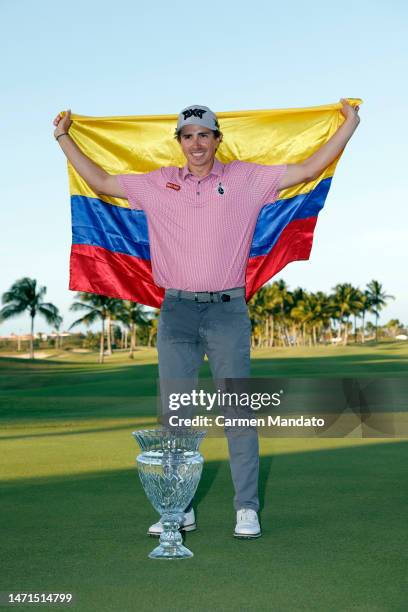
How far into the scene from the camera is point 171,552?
5004mm

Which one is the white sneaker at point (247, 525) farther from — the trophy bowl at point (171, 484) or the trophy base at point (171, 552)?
the trophy base at point (171, 552)

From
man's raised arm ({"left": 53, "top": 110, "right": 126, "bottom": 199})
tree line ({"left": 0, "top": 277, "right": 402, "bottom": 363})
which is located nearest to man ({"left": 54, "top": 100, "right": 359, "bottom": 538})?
man's raised arm ({"left": 53, "top": 110, "right": 126, "bottom": 199})

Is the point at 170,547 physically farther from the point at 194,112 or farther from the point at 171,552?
the point at 194,112

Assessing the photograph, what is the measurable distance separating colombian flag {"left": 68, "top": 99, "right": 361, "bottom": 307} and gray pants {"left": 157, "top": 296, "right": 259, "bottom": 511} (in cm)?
156

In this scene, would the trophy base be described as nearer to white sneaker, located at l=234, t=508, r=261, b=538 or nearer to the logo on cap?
white sneaker, located at l=234, t=508, r=261, b=538

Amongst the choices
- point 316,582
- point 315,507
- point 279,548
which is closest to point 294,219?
point 315,507

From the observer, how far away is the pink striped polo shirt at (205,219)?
18.5 feet

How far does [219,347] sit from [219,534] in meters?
1.23

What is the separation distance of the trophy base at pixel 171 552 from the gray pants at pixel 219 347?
743 mm

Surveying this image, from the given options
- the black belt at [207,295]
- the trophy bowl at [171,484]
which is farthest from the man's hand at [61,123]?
the trophy bowl at [171,484]

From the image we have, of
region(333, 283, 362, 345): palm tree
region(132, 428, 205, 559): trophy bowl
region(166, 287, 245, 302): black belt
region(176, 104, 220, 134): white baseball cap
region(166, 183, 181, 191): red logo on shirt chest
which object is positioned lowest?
region(132, 428, 205, 559): trophy bowl

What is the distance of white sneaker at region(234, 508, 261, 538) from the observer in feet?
18.0

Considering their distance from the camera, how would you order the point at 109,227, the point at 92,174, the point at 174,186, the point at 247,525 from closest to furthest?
the point at 247,525, the point at 174,186, the point at 92,174, the point at 109,227

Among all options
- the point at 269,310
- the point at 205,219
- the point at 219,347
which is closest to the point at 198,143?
the point at 205,219
